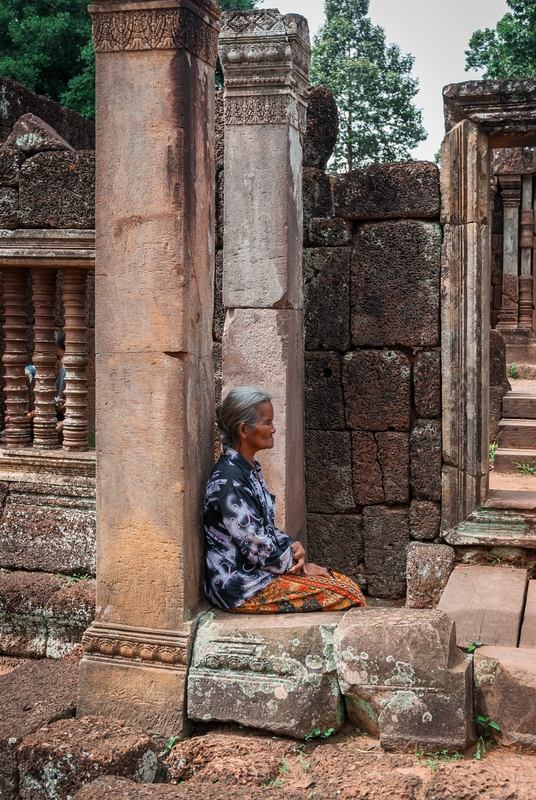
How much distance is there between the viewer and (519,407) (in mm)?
8812

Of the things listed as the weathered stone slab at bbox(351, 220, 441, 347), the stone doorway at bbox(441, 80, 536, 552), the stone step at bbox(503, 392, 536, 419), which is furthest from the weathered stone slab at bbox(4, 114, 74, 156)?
the stone step at bbox(503, 392, 536, 419)

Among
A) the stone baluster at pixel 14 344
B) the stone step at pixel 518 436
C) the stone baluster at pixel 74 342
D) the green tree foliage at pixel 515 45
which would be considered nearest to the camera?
the stone baluster at pixel 74 342

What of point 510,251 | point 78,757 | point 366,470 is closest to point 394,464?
point 366,470

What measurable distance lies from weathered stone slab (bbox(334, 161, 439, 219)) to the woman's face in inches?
92.5

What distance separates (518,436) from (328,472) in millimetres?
2945

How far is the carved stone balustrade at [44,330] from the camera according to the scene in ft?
17.8

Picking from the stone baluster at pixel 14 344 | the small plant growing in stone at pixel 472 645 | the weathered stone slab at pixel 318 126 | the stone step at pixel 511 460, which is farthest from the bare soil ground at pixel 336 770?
the stone step at pixel 511 460

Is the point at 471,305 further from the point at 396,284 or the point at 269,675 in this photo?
the point at 269,675

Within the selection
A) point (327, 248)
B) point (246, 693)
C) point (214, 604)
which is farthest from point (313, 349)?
point (246, 693)

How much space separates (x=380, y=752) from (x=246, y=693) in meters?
0.57

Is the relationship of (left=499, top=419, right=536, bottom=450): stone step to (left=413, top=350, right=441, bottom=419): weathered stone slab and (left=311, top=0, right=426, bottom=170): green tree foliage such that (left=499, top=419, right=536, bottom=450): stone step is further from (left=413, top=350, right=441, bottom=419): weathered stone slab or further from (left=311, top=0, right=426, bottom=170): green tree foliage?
(left=311, top=0, right=426, bottom=170): green tree foliage

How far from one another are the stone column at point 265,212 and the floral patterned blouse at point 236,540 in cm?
167

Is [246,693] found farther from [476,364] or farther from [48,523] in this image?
[476,364]

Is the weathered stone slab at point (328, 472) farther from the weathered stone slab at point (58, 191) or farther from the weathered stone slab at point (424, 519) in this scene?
the weathered stone slab at point (58, 191)
